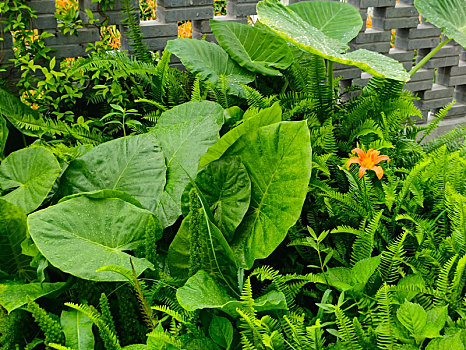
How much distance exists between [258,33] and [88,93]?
78 cm

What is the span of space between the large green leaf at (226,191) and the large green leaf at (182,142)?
0.25 ft

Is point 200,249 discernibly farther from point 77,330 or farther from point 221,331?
point 77,330

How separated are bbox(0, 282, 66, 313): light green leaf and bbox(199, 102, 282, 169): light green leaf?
528mm

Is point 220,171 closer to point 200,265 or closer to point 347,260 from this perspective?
point 200,265

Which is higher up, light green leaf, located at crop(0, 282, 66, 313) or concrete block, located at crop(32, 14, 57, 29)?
concrete block, located at crop(32, 14, 57, 29)

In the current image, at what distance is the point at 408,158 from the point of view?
1.81 metres

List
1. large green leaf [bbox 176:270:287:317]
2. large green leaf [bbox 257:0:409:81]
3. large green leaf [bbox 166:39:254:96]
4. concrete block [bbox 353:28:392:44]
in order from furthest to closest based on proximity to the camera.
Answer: concrete block [bbox 353:28:392:44] < large green leaf [bbox 166:39:254:96] < large green leaf [bbox 257:0:409:81] < large green leaf [bbox 176:270:287:317]

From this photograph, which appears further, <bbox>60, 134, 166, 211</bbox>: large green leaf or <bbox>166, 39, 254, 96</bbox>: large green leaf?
<bbox>166, 39, 254, 96</bbox>: large green leaf

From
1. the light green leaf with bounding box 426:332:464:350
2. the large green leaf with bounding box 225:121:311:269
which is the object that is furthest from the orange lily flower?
the light green leaf with bounding box 426:332:464:350

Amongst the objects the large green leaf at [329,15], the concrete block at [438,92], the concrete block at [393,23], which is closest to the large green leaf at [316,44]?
Answer: the large green leaf at [329,15]

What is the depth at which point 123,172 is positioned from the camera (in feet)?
5.01

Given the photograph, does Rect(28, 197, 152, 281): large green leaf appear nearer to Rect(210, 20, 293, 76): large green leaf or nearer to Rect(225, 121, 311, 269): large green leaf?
Rect(225, 121, 311, 269): large green leaf

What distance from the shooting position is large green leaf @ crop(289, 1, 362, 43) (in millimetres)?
2203

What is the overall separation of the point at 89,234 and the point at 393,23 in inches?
97.0
